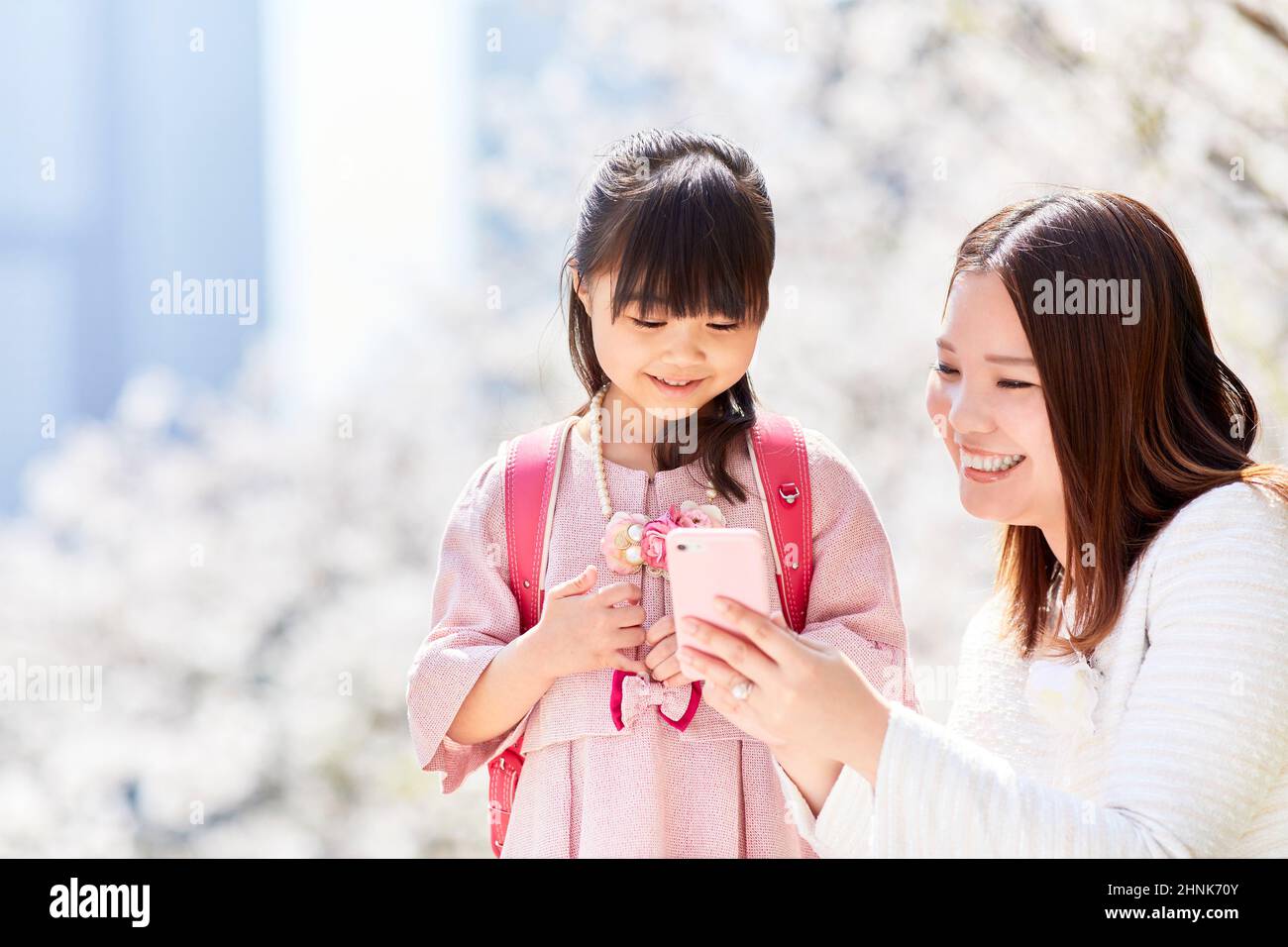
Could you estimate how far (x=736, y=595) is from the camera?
1.48 meters

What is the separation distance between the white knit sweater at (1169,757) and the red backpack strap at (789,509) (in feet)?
1.18

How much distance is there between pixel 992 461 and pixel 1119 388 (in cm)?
20

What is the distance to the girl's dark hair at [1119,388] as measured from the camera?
5.55 feet

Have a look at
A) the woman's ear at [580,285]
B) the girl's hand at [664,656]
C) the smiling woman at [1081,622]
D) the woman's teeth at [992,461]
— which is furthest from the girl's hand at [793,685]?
the woman's ear at [580,285]

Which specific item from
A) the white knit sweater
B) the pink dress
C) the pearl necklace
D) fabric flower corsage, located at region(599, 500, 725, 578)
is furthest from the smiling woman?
the pearl necklace

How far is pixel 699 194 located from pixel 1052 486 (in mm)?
653

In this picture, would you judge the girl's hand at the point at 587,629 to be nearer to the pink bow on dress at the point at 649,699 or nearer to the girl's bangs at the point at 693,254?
the pink bow on dress at the point at 649,699

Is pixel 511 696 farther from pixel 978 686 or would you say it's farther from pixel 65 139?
pixel 65 139

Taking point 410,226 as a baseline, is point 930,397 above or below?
below

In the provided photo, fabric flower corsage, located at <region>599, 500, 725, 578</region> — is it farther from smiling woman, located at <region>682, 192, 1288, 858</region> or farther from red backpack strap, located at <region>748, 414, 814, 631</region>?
smiling woman, located at <region>682, 192, 1288, 858</region>

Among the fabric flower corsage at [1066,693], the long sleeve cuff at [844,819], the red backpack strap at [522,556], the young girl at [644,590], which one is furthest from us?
the red backpack strap at [522,556]

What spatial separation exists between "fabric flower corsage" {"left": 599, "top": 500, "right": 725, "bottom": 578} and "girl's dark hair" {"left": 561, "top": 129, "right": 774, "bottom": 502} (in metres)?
0.09

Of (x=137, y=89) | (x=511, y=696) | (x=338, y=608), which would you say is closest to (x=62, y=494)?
(x=338, y=608)

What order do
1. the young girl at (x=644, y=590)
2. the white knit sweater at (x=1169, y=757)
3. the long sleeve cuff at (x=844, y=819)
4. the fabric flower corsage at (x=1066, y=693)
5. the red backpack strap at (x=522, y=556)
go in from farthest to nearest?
the red backpack strap at (x=522, y=556)
the young girl at (x=644, y=590)
the fabric flower corsage at (x=1066, y=693)
the long sleeve cuff at (x=844, y=819)
the white knit sweater at (x=1169, y=757)
